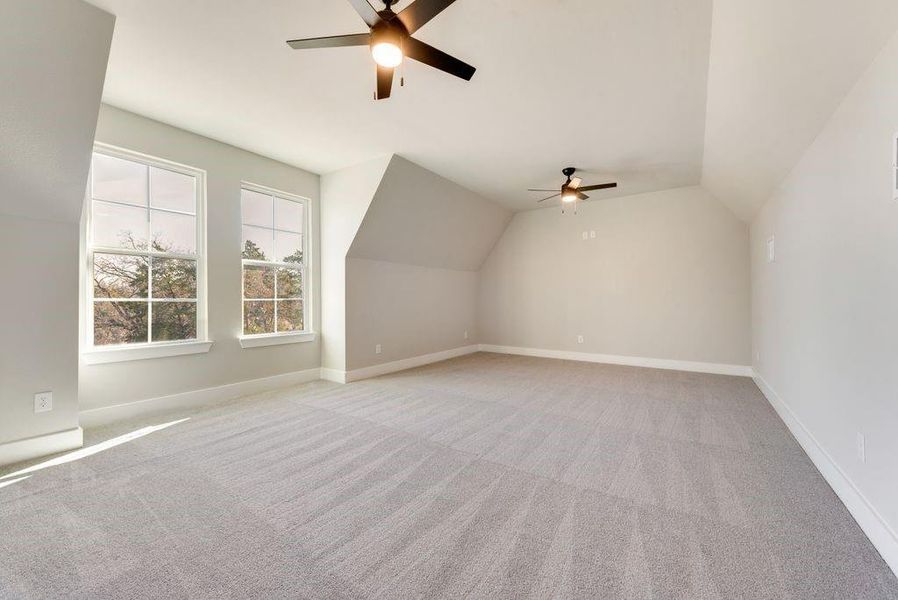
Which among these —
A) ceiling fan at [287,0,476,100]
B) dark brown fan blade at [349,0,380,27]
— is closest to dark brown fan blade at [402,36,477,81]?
ceiling fan at [287,0,476,100]

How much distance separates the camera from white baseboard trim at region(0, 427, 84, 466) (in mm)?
2396

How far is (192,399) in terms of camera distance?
3.62 metres

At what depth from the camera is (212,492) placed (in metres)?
2.05

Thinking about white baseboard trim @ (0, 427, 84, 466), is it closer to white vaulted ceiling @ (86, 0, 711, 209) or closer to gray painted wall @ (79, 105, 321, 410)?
gray painted wall @ (79, 105, 321, 410)

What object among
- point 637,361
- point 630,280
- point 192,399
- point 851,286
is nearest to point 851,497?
point 851,286

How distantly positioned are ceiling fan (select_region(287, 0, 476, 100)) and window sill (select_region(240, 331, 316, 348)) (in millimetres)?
Answer: 3203

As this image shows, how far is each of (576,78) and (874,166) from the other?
176 centimetres

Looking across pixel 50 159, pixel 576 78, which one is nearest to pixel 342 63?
pixel 576 78

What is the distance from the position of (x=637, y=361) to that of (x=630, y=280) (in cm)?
132

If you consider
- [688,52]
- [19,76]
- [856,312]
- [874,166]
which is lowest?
[856,312]

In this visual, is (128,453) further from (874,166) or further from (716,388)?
(716,388)

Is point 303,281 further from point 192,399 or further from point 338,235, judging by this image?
point 192,399

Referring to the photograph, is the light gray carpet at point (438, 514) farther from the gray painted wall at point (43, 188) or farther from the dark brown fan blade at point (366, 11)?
the dark brown fan blade at point (366, 11)

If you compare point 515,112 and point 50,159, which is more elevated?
point 515,112
